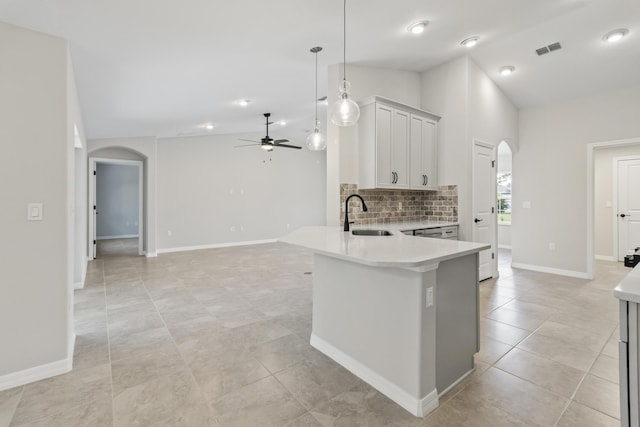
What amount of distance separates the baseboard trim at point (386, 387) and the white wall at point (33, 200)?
200 centimetres

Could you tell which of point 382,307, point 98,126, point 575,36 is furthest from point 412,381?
point 98,126

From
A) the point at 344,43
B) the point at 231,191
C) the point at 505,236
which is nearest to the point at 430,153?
the point at 344,43

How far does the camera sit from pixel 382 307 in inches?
78.9

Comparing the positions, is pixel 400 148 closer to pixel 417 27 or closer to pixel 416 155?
pixel 416 155

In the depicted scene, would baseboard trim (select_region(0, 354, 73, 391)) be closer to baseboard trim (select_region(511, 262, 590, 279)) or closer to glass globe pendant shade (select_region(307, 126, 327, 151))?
glass globe pendant shade (select_region(307, 126, 327, 151))

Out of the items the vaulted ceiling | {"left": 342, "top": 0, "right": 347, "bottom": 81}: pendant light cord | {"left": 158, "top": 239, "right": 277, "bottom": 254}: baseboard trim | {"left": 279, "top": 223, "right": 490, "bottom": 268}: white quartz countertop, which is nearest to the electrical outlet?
{"left": 279, "top": 223, "right": 490, "bottom": 268}: white quartz countertop

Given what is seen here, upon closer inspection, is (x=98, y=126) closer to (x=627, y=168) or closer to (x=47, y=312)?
(x=47, y=312)

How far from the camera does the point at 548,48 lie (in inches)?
161

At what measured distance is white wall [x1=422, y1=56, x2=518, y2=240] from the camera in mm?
4406

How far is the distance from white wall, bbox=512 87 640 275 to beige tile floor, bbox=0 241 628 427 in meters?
1.01

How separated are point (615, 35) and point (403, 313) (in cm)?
448

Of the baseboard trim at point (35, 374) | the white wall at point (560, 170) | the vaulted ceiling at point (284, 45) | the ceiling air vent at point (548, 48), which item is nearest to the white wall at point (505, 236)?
the white wall at point (560, 170)

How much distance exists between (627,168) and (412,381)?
7.03 meters

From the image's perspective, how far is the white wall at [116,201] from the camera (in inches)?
394
